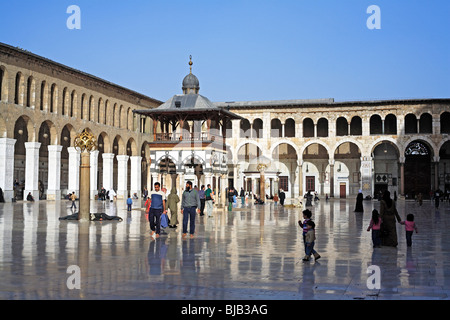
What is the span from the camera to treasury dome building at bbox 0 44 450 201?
3578 cm

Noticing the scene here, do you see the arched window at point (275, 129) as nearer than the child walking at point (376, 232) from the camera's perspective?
No

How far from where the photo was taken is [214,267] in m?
7.46

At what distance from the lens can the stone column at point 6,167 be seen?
102 feet

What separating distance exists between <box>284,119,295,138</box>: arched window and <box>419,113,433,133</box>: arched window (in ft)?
35.1

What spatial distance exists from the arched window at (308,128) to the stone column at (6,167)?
86.7 feet

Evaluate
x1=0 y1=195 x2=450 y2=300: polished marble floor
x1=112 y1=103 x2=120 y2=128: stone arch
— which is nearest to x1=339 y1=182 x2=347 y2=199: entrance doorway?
x1=112 y1=103 x2=120 y2=128: stone arch

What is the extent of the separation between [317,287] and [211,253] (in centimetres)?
320

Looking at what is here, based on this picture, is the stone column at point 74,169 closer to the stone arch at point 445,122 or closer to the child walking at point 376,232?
the stone arch at point 445,122

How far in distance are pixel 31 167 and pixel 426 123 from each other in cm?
3136

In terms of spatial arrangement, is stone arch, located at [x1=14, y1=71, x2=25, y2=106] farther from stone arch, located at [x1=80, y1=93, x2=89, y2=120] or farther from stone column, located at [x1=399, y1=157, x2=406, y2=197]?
stone column, located at [x1=399, y1=157, x2=406, y2=197]

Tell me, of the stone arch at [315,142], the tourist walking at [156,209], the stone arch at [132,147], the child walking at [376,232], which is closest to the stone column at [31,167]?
the stone arch at [132,147]

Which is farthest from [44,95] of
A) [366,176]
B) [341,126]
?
[366,176]

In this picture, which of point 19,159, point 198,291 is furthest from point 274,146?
point 198,291
